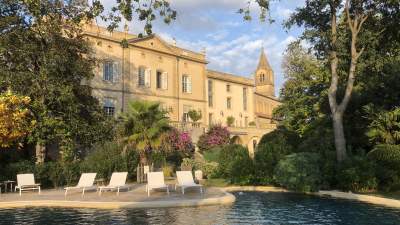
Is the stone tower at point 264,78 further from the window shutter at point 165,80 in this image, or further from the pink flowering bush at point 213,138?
the pink flowering bush at point 213,138

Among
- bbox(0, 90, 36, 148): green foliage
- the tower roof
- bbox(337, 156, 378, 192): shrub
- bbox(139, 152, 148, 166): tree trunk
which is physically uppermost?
the tower roof

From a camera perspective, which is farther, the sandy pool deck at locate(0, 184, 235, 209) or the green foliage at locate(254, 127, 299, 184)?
the green foliage at locate(254, 127, 299, 184)

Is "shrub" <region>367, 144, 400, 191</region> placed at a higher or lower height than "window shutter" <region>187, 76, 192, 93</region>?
lower

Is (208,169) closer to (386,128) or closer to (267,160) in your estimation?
(267,160)

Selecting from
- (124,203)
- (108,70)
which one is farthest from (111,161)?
(108,70)

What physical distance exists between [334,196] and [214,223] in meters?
7.36

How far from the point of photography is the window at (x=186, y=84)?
5281cm

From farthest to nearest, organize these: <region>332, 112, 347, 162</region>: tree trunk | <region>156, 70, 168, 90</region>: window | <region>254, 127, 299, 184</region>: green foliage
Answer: <region>156, 70, 168, 90</region>: window
<region>254, 127, 299, 184</region>: green foliage
<region>332, 112, 347, 162</region>: tree trunk

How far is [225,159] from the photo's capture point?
24953mm

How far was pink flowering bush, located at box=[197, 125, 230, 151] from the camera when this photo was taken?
41062 mm

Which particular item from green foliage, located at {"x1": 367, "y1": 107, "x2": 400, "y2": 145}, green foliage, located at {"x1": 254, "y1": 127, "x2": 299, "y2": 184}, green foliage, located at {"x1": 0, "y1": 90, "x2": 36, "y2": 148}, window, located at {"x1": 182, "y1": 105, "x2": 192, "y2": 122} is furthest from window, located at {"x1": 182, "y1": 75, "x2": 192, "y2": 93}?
green foliage, located at {"x1": 367, "y1": 107, "x2": 400, "y2": 145}

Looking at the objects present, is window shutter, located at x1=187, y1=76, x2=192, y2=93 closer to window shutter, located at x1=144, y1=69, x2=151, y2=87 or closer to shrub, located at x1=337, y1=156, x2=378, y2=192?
window shutter, located at x1=144, y1=69, x2=151, y2=87

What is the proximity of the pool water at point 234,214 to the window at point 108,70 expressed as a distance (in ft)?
99.2

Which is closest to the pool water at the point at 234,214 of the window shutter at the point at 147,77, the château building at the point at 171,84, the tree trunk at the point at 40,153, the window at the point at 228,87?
the tree trunk at the point at 40,153
